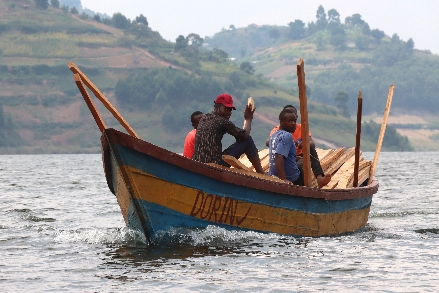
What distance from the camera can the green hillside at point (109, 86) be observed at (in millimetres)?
134000

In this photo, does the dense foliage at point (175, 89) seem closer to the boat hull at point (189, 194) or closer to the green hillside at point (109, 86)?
the green hillside at point (109, 86)

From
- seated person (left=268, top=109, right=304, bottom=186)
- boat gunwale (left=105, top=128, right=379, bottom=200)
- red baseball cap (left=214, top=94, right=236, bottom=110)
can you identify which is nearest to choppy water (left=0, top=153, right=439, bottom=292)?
boat gunwale (left=105, top=128, right=379, bottom=200)

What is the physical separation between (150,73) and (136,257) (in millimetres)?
150687

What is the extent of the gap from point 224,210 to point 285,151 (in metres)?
1.76

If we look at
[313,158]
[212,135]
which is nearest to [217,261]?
[212,135]

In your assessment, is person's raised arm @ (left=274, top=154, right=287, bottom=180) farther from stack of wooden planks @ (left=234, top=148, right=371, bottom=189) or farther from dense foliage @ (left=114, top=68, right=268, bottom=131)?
dense foliage @ (left=114, top=68, right=268, bottom=131)

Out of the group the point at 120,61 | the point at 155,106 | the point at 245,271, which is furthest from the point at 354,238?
the point at 120,61

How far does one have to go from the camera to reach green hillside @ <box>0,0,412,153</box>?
134m

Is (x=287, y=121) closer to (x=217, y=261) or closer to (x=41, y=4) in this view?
(x=217, y=261)

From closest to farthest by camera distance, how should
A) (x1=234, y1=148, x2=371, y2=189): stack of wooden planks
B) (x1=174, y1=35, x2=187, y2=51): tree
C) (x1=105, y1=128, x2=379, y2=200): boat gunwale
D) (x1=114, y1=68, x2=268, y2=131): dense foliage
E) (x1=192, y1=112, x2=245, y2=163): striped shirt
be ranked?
(x1=105, y1=128, x2=379, y2=200): boat gunwale
(x1=192, y1=112, x2=245, y2=163): striped shirt
(x1=234, y1=148, x2=371, y2=189): stack of wooden planks
(x1=114, y1=68, x2=268, y2=131): dense foliage
(x1=174, y1=35, x2=187, y2=51): tree

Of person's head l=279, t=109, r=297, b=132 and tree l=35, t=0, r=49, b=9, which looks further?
tree l=35, t=0, r=49, b=9

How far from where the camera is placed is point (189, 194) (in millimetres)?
11648

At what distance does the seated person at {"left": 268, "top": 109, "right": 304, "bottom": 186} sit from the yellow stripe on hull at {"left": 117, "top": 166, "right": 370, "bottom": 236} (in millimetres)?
731

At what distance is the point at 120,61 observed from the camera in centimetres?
16012
